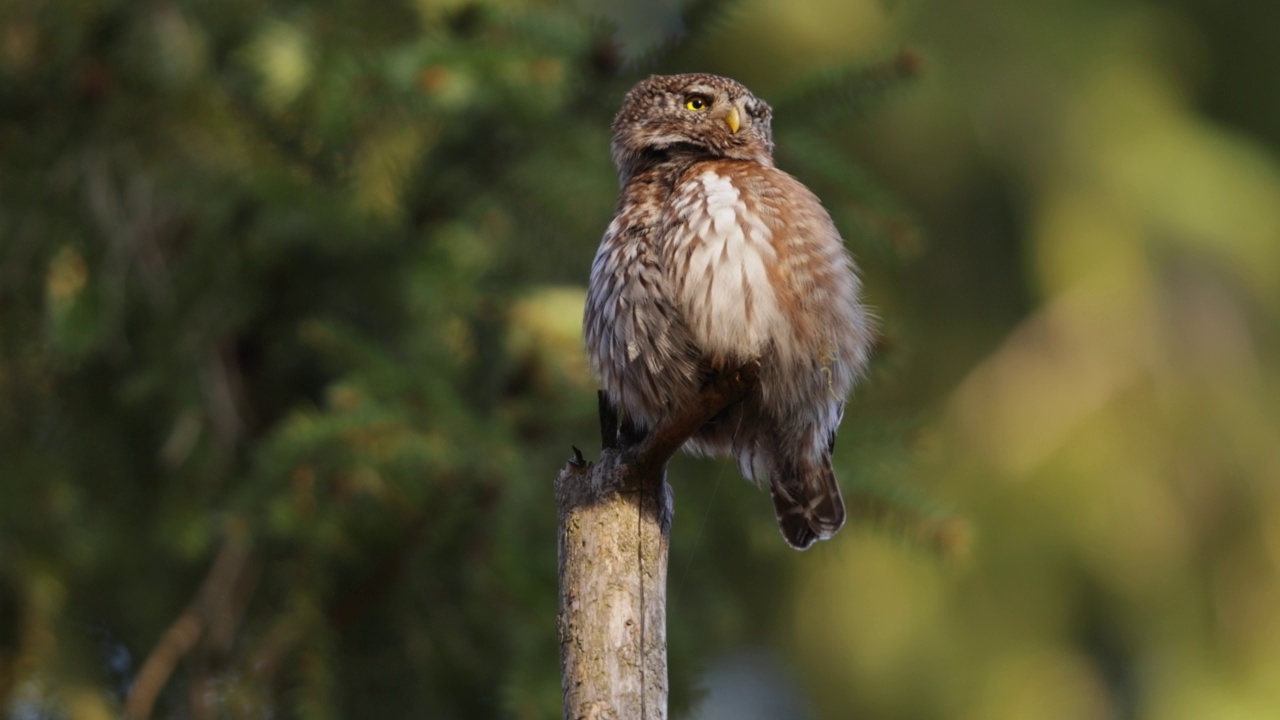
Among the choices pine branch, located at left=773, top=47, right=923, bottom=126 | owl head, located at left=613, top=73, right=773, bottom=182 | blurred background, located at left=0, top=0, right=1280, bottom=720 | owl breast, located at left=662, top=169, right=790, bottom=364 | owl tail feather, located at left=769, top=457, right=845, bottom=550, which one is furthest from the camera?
blurred background, located at left=0, top=0, right=1280, bottom=720

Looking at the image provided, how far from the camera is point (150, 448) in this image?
470cm

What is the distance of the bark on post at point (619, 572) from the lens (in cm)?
215

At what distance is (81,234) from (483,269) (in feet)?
4.10

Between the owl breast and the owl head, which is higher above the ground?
the owl head

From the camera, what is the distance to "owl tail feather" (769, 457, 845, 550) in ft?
11.3

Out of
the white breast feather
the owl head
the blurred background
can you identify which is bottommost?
the blurred background

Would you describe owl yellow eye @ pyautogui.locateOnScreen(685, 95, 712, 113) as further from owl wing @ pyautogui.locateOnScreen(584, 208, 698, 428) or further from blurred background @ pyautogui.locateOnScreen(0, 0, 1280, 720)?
owl wing @ pyautogui.locateOnScreen(584, 208, 698, 428)

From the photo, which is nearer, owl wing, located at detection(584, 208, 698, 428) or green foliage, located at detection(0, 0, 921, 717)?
owl wing, located at detection(584, 208, 698, 428)

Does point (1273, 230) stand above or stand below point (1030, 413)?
above

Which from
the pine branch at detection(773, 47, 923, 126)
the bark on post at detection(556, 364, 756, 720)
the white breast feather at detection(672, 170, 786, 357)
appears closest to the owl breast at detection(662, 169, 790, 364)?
the white breast feather at detection(672, 170, 786, 357)

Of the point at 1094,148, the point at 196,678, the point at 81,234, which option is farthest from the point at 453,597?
the point at 1094,148

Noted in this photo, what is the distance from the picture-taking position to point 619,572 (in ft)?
7.43

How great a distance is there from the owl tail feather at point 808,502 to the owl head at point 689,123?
800 millimetres

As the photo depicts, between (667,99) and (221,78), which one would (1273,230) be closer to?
(667,99)
